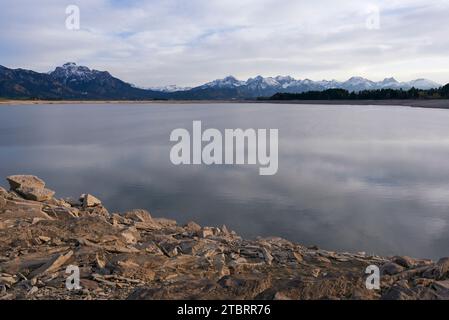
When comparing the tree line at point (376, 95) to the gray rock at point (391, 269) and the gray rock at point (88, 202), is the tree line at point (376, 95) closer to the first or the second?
the gray rock at point (88, 202)

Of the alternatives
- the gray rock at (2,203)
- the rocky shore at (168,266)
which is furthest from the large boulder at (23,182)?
the gray rock at (2,203)

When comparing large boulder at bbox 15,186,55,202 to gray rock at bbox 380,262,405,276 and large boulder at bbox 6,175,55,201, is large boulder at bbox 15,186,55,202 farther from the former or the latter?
gray rock at bbox 380,262,405,276

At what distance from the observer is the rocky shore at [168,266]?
5.57m

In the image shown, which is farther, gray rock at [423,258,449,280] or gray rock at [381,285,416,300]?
gray rock at [423,258,449,280]

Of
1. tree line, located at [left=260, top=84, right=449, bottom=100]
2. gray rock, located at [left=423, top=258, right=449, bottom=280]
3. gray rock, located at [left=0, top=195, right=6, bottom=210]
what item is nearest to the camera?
gray rock, located at [left=423, top=258, right=449, bottom=280]

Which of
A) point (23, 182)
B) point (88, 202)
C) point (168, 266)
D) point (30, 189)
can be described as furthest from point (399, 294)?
point (23, 182)

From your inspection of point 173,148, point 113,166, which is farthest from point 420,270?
point 173,148

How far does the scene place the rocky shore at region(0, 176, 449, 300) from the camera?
18.3 ft

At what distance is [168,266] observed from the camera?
7066 mm

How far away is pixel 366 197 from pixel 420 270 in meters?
9.04

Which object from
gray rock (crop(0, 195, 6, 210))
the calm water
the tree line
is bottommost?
the calm water

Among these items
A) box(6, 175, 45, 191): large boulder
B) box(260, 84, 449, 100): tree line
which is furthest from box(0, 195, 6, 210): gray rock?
box(260, 84, 449, 100): tree line

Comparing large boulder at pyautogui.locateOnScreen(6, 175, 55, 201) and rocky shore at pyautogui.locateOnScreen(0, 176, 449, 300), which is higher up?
large boulder at pyautogui.locateOnScreen(6, 175, 55, 201)
